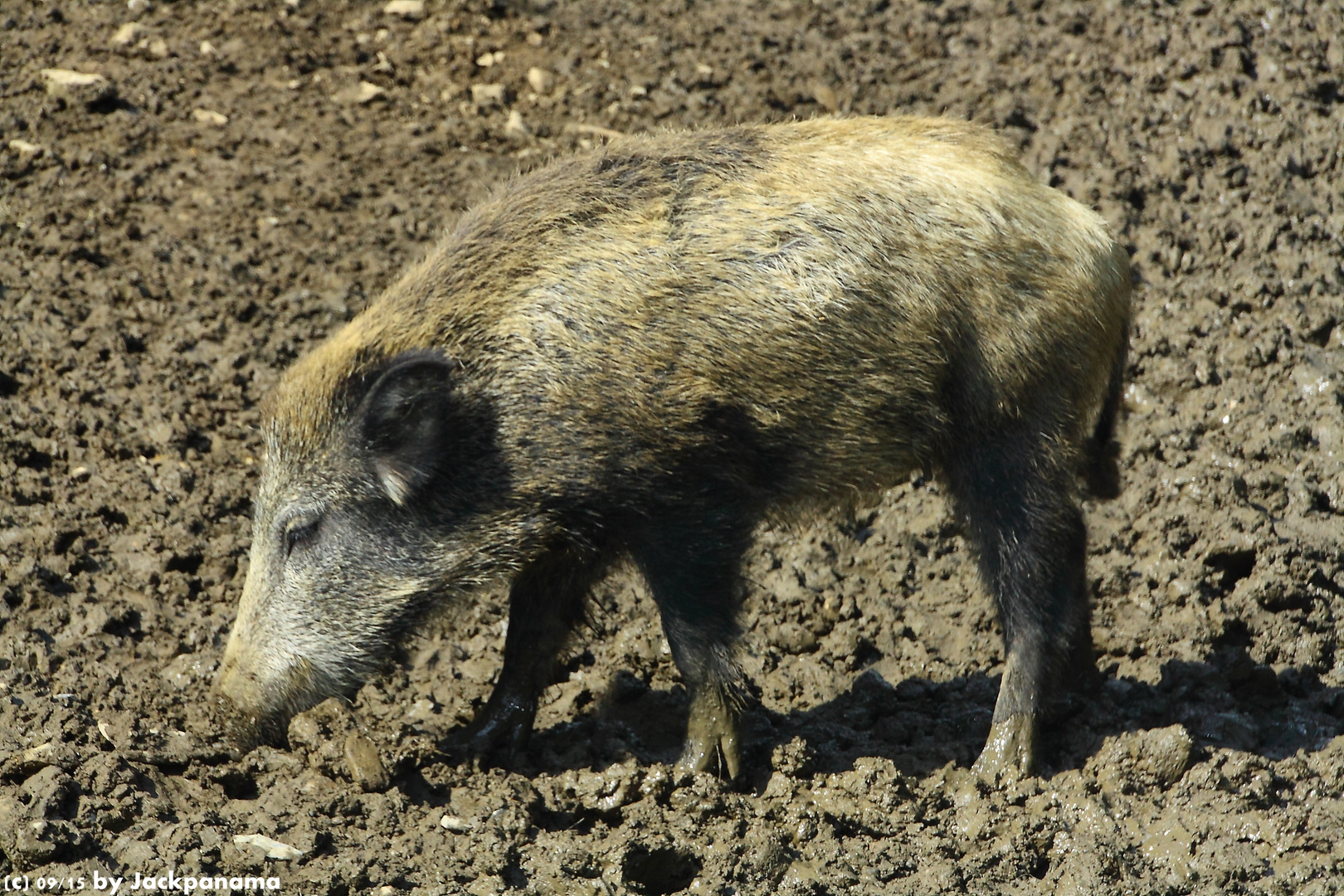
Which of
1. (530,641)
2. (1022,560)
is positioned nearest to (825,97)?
(1022,560)

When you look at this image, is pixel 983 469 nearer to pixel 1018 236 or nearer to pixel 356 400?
pixel 1018 236

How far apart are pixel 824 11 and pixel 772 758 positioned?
5.35 m

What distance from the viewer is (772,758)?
4609 millimetres

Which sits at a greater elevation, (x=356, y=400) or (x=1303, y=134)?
(x=1303, y=134)

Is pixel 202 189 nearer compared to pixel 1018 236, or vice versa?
pixel 1018 236

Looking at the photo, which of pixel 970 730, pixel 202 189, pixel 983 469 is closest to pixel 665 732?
pixel 970 730

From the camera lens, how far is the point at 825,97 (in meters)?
7.68

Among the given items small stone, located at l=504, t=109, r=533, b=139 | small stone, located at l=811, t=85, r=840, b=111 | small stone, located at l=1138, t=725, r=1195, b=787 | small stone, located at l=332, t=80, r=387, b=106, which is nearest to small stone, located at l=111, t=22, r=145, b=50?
small stone, located at l=332, t=80, r=387, b=106

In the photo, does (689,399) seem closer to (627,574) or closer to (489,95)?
(627,574)

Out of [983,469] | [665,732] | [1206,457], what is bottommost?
[665,732]

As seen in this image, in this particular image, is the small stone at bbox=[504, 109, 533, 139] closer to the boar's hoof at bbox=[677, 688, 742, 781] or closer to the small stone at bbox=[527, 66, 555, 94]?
the small stone at bbox=[527, 66, 555, 94]

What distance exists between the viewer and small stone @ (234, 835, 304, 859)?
12.5 ft

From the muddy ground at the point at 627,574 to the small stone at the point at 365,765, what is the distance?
0.15 ft

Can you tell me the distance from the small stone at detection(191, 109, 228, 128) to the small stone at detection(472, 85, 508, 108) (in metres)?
1.36
